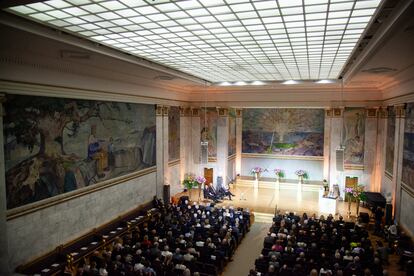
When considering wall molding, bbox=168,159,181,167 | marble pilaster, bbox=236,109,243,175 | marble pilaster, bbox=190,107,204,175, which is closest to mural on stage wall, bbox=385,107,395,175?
marble pilaster, bbox=236,109,243,175

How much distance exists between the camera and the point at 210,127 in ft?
82.0

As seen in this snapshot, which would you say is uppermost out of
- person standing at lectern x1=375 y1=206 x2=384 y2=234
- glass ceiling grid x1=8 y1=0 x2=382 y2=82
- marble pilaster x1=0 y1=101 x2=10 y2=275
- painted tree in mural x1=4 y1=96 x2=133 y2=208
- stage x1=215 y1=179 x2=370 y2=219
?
glass ceiling grid x1=8 y1=0 x2=382 y2=82

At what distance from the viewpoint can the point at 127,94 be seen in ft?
54.5

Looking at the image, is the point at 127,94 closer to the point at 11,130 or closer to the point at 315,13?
the point at 11,130

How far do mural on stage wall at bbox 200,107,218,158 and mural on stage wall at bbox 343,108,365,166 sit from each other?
9.44 metres

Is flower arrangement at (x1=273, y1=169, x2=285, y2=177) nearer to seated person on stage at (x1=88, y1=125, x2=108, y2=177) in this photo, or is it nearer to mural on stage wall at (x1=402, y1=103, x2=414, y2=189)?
mural on stage wall at (x1=402, y1=103, x2=414, y2=189)

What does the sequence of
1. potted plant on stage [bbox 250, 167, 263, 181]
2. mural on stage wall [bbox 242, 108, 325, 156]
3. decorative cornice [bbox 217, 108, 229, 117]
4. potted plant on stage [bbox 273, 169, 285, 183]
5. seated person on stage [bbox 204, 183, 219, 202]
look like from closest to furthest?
seated person on stage [bbox 204, 183, 219, 202]
decorative cornice [bbox 217, 108, 229, 117]
potted plant on stage [bbox 273, 169, 285, 183]
potted plant on stage [bbox 250, 167, 263, 181]
mural on stage wall [bbox 242, 108, 325, 156]

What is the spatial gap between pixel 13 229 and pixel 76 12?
7.55 metres

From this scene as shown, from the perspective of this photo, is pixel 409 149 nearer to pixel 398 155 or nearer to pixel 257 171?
pixel 398 155

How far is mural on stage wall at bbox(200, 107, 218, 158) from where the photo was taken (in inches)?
976

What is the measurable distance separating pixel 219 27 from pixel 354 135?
55.1 ft

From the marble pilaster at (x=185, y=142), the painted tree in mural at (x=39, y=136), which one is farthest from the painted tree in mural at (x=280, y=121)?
the painted tree in mural at (x=39, y=136)

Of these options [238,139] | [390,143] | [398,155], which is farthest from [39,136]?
[238,139]

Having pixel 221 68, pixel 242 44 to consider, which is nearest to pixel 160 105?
pixel 221 68
